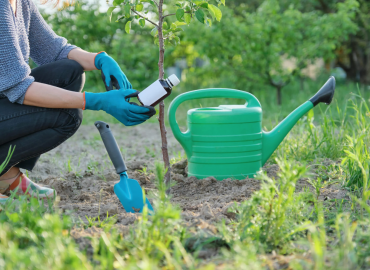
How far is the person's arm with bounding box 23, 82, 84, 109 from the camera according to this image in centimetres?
168

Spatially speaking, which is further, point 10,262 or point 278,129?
point 278,129

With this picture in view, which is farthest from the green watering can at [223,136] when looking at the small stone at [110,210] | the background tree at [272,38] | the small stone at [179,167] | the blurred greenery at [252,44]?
the background tree at [272,38]

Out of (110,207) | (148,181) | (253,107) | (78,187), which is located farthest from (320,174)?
(78,187)

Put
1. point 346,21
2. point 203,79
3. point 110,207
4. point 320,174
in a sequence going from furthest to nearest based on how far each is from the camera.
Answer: point 203,79 → point 346,21 → point 320,174 → point 110,207

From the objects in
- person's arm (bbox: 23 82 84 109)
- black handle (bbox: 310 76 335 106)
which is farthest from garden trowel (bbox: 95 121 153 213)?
black handle (bbox: 310 76 335 106)

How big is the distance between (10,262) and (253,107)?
4.73ft

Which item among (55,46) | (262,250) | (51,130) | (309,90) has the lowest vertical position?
(309,90)

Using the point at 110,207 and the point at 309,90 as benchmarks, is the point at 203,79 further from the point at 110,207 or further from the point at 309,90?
the point at 110,207

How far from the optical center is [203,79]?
6379 millimetres

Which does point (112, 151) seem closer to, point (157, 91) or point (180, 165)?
point (157, 91)

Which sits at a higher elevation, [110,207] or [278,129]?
[278,129]

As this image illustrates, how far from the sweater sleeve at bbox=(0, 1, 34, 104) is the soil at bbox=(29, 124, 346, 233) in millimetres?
526

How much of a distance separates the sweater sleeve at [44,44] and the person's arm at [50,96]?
51 cm

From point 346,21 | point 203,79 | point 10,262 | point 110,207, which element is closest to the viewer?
point 10,262
